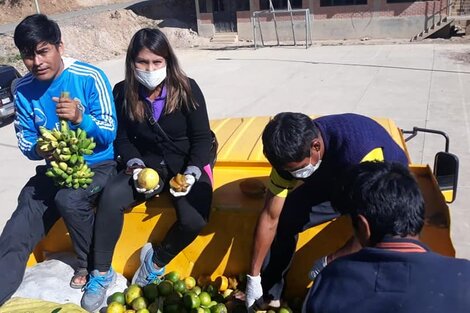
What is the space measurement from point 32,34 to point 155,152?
116 centimetres

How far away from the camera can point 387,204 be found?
189cm

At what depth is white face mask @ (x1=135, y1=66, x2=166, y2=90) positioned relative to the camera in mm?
3500

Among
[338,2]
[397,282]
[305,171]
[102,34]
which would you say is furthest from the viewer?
[102,34]

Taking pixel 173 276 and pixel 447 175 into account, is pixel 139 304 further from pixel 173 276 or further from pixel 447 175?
pixel 447 175

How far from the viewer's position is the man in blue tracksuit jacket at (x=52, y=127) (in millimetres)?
3371

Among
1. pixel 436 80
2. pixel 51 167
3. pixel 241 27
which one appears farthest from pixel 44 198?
pixel 241 27

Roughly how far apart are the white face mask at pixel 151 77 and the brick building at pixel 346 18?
20.3m

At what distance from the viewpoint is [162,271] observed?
12.1 feet

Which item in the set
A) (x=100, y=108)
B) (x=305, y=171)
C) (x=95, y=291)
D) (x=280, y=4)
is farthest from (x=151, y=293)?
(x=280, y=4)

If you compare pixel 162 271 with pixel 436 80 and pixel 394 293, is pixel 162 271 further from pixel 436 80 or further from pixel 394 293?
pixel 436 80

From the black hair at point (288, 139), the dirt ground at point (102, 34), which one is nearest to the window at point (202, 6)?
the dirt ground at point (102, 34)

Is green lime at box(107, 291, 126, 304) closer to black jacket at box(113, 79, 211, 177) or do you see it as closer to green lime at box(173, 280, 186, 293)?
green lime at box(173, 280, 186, 293)

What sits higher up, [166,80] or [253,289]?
[166,80]

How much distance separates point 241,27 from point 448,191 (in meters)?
25.0
